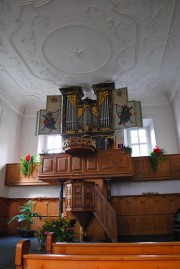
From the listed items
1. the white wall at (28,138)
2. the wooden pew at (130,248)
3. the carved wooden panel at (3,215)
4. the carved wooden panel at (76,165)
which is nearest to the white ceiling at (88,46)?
the white wall at (28,138)

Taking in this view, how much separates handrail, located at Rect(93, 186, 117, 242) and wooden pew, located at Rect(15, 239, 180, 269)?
16.9ft

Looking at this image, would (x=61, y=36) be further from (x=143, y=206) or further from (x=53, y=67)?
(x=143, y=206)

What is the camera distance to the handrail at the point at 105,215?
6.77m

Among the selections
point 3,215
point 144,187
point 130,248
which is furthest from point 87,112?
point 130,248

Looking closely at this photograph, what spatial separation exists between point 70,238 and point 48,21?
6468mm

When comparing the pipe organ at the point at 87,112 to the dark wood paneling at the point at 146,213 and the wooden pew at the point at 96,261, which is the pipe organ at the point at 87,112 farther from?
the wooden pew at the point at 96,261

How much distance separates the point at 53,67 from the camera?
9.34 meters

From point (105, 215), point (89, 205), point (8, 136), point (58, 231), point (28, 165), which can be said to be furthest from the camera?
point (8, 136)

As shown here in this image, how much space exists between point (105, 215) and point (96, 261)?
5397mm

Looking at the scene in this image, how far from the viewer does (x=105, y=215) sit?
22.6 ft

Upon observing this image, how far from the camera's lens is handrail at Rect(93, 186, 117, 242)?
6770mm

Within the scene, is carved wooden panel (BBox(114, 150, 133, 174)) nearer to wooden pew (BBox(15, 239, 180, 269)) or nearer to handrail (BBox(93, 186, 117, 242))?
handrail (BBox(93, 186, 117, 242))

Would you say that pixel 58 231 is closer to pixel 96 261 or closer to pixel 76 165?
pixel 96 261

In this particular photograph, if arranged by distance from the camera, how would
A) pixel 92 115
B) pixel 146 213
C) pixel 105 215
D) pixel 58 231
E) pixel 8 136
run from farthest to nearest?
1. pixel 8 136
2. pixel 92 115
3. pixel 146 213
4. pixel 105 215
5. pixel 58 231
